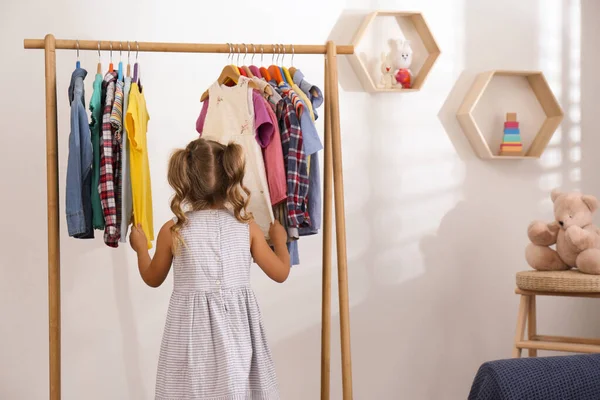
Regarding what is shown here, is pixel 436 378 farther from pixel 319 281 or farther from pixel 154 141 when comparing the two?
pixel 154 141

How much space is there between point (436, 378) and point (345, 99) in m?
1.39

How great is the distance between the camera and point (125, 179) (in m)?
2.46

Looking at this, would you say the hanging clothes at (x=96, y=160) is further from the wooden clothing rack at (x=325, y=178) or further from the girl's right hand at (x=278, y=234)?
the girl's right hand at (x=278, y=234)

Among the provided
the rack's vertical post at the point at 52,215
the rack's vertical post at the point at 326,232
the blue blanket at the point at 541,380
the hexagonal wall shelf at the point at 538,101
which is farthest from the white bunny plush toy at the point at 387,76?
the blue blanket at the point at 541,380

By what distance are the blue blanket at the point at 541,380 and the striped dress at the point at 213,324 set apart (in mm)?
745

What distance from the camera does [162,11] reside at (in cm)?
318

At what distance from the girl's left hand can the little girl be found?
93mm

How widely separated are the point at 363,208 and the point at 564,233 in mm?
884

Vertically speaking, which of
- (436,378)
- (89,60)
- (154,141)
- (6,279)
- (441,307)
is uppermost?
(89,60)

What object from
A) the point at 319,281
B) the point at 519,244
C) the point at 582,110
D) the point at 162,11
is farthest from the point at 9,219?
the point at 582,110

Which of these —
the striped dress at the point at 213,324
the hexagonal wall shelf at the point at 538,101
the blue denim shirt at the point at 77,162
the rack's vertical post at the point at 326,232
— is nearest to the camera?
the striped dress at the point at 213,324

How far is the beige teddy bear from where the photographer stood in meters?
3.00

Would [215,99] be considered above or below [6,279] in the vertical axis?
above

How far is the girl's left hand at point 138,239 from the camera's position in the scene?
7.91ft
